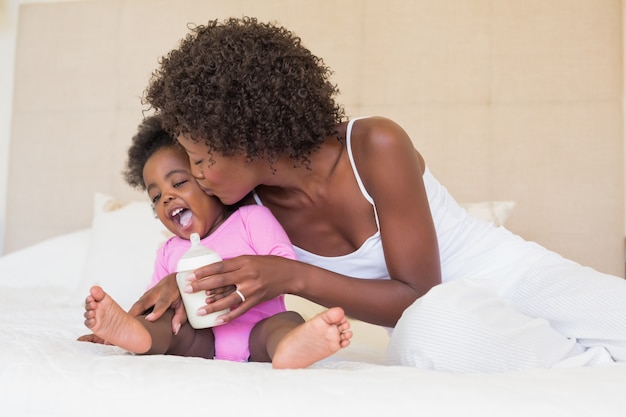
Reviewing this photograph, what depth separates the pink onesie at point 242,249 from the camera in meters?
1.41

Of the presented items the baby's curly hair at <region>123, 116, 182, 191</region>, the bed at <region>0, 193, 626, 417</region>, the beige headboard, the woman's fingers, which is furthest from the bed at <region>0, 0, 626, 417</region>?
the bed at <region>0, 193, 626, 417</region>

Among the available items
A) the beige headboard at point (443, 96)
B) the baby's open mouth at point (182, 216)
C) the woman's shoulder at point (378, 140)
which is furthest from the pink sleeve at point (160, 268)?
the beige headboard at point (443, 96)

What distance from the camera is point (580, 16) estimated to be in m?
2.56

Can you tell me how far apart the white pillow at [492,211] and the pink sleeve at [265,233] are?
99 cm

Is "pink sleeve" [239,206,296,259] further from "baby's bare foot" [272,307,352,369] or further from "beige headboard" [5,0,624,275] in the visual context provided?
"beige headboard" [5,0,624,275]

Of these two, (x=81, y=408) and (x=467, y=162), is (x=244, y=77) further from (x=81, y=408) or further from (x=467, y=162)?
(x=467, y=162)

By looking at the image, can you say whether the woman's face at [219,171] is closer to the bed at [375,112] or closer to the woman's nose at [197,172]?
the woman's nose at [197,172]

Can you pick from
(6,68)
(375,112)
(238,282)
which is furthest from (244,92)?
(6,68)

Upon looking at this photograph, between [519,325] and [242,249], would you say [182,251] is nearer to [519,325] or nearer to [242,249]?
[242,249]

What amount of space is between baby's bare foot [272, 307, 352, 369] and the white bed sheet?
1.5 inches

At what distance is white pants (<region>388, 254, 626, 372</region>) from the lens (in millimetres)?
1064

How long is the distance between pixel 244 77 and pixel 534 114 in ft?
5.19

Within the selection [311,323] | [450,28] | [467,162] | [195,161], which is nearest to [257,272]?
[311,323]

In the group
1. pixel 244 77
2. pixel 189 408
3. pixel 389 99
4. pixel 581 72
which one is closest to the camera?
pixel 189 408
